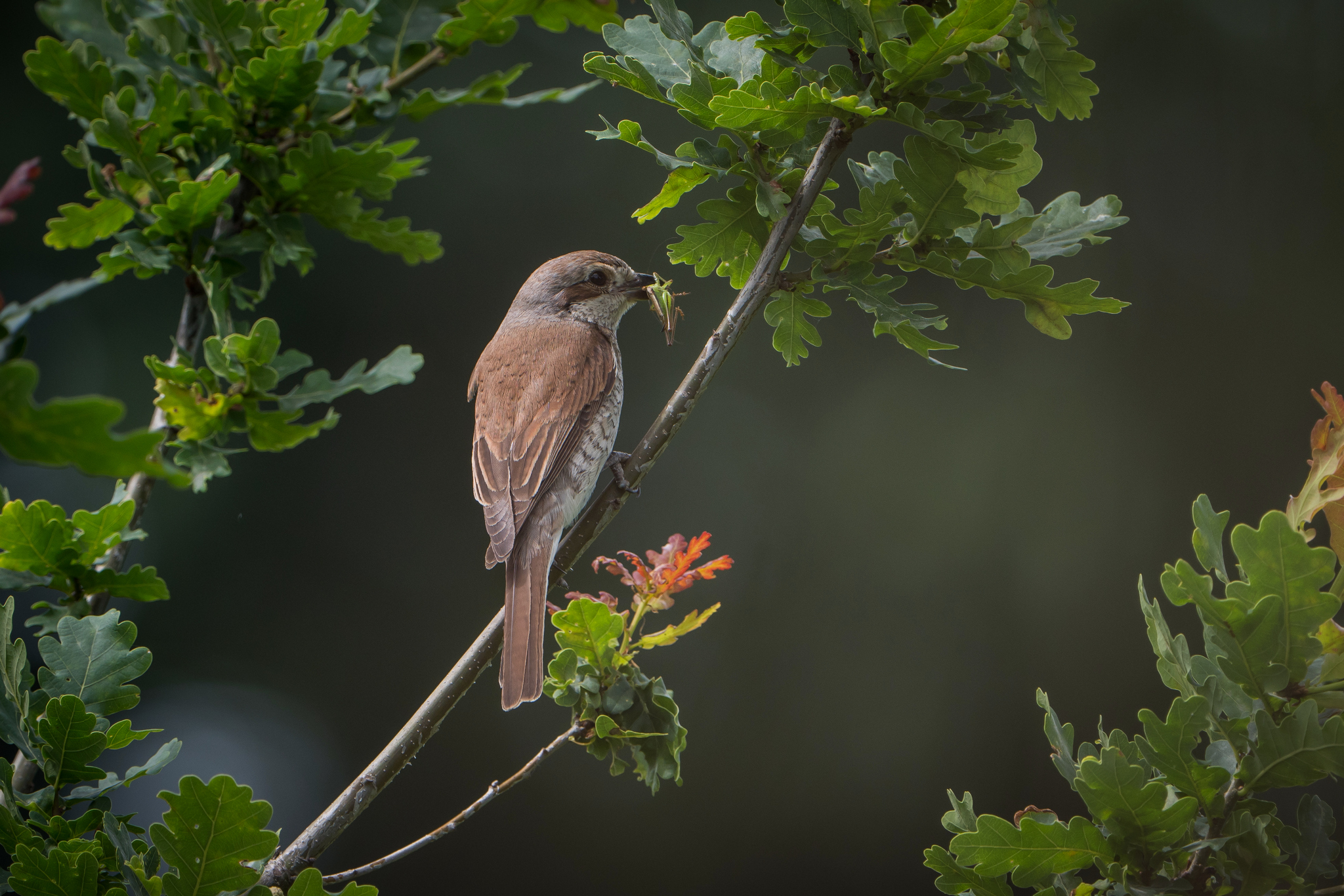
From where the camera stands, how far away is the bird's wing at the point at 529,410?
2.09 metres

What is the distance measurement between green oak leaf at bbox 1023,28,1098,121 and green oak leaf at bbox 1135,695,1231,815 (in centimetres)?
79

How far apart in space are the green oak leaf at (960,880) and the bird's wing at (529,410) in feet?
3.75

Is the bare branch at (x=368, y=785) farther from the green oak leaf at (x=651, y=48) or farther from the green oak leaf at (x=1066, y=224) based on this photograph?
the green oak leaf at (x=1066, y=224)

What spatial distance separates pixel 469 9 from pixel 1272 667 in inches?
54.3

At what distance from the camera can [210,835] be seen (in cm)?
99

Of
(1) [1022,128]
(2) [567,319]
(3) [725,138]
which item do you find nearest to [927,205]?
(1) [1022,128]

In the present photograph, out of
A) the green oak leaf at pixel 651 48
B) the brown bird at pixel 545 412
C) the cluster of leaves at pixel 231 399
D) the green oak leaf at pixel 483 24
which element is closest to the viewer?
the cluster of leaves at pixel 231 399

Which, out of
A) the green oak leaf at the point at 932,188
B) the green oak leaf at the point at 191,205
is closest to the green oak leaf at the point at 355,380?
the green oak leaf at the point at 191,205

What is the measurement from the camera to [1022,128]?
4.30 ft

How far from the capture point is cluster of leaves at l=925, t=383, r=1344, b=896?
0.85m

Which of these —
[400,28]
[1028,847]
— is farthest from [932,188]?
[400,28]

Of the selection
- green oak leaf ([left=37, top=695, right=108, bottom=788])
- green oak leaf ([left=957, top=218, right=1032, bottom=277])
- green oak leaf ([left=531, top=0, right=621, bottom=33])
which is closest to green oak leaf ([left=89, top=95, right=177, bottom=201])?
green oak leaf ([left=531, top=0, right=621, bottom=33])

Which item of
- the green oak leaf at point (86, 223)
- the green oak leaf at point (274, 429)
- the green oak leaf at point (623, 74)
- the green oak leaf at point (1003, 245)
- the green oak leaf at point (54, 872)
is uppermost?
the green oak leaf at point (623, 74)

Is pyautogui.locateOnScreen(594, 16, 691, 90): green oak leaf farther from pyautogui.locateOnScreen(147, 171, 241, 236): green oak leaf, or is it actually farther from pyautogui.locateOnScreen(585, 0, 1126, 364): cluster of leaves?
pyautogui.locateOnScreen(147, 171, 241, 236): green oak leaf
